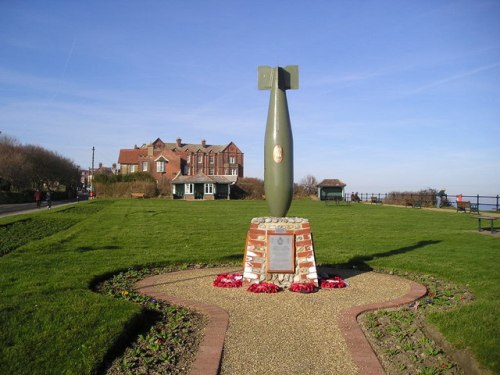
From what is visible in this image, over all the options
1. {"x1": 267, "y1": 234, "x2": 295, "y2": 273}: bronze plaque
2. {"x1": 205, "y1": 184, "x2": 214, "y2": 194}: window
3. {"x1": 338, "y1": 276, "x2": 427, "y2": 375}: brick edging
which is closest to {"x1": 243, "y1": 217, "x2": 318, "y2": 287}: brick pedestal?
{"x1": 267, "y1": 234, "x2": 295, "y2": 273}: bronze plaque

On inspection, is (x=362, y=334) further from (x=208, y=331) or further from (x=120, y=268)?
(x=120, y=268)

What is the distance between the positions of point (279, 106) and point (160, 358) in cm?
525

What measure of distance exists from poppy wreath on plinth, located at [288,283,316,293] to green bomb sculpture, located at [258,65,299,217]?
162 cm

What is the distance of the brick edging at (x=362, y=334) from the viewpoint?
4.42m

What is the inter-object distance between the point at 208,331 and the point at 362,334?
193 cm

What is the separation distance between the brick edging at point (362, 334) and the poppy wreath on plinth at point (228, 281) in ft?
7.45

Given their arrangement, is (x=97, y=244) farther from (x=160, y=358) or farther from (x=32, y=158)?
(x=32, y=158)

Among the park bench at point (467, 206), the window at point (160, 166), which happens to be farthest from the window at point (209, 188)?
the park bench at point (467, 206)

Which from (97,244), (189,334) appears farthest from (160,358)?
(97,244)

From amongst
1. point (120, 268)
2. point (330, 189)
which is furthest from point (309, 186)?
point (120, 268)

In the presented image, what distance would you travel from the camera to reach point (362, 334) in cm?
530

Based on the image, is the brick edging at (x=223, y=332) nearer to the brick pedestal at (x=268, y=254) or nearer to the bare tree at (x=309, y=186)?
the brick pedestal at (x=268, y=254)

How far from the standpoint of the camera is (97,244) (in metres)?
12.8

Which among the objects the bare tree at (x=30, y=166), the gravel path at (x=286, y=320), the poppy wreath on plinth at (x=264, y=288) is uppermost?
the bare tree at (x=30, y=166)
